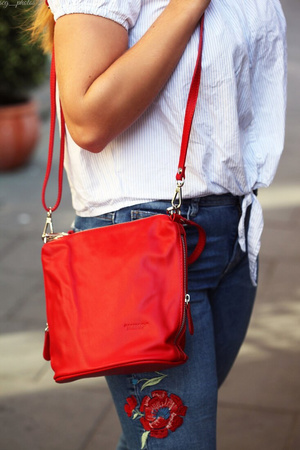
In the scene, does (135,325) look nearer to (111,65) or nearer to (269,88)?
(111,65)

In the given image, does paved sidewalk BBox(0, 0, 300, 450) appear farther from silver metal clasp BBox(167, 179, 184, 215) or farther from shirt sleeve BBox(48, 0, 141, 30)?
shirt sleeve BBox(48, 0, 141, 30)

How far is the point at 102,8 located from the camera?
4.46ft

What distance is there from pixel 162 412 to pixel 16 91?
5.27 metres

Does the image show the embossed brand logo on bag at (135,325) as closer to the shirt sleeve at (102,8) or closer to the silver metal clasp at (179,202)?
the silver metal clasp at (179,202)

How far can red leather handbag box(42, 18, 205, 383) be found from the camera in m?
1.41

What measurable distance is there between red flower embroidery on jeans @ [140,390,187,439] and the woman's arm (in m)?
0.56

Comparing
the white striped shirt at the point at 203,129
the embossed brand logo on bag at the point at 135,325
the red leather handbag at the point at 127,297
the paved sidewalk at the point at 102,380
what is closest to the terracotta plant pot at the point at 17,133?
the paved sidewalk at the point at 102,380

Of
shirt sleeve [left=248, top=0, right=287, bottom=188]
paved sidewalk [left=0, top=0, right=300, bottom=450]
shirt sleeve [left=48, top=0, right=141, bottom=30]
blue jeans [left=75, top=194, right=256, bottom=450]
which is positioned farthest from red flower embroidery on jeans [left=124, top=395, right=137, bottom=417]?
paved sidewalk [left=0, top=0, right=300, bottom=450]

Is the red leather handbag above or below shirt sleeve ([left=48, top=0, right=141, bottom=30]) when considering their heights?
below

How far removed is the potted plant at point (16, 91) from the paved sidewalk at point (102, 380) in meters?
1.43

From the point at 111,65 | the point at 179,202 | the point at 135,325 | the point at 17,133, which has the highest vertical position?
the point at 111,65

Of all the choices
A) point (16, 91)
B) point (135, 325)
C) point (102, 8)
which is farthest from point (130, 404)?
point (16, 91)

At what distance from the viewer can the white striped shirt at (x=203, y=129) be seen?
1.44 metres

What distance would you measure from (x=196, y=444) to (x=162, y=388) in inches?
5.6
